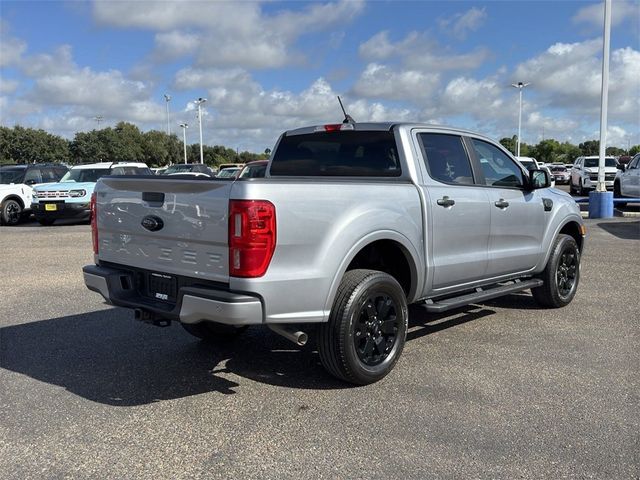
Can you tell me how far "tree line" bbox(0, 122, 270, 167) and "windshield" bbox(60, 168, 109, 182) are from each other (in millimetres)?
51239

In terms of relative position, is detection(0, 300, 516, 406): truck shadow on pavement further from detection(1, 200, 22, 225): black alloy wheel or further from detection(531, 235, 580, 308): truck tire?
detection(1, 200, 22, 225): black alloy wheel

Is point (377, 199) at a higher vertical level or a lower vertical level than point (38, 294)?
higher

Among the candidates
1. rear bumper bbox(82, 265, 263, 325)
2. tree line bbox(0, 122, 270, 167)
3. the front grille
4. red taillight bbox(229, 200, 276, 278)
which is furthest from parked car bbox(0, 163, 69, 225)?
Result: tree line bbox(0, 122, 270, 167)

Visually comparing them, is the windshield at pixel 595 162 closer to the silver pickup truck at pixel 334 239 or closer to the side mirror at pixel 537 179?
the side mirror at pixel 537 179

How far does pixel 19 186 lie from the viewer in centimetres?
1794

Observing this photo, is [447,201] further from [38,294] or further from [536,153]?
[536,153]

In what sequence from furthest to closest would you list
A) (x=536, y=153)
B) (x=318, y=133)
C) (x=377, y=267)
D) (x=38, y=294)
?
1. (x=536, y=153)
2. (x=38, y=294)
3. (x=318, y=133)
4. (x=377, y=267)

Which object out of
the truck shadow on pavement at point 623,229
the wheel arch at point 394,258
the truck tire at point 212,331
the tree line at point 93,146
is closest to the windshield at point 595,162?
the truck shadow on pavement at point 623,229

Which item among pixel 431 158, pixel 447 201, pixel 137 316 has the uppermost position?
pixel 431 158

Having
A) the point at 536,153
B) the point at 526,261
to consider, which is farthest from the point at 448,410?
the point at 536,153

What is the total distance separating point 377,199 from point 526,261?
2510 mm

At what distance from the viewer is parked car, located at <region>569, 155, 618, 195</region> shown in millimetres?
25156

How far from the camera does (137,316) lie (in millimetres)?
4410

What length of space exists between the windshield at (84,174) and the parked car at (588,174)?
1833cm
